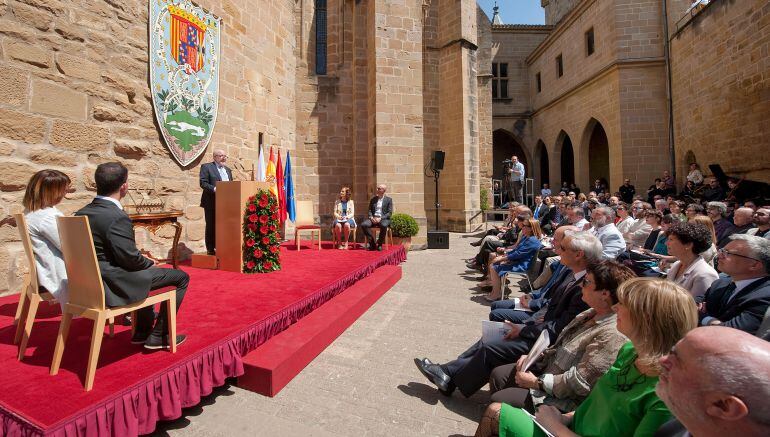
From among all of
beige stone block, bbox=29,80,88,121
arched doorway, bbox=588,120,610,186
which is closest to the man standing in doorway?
arched doorway, bbox=588,120,610,186

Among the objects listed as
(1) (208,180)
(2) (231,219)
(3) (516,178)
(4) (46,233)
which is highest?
(3) (516,178)

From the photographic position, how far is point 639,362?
1.46 m

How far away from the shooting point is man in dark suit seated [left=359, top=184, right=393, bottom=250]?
316 inches

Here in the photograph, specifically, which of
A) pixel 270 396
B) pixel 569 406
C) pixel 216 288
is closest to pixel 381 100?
pixel 216 288

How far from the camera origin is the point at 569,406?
195 centimetres

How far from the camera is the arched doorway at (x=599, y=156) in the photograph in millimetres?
20125

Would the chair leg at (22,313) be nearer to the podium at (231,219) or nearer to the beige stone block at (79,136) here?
the podium at (231,219)

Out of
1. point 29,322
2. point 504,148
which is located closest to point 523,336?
point 29,322

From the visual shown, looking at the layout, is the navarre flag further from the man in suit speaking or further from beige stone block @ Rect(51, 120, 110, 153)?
beige stone block @ Rect(51, 120, 110, 153)

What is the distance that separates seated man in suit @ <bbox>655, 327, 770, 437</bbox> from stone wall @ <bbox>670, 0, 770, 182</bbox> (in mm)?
12047

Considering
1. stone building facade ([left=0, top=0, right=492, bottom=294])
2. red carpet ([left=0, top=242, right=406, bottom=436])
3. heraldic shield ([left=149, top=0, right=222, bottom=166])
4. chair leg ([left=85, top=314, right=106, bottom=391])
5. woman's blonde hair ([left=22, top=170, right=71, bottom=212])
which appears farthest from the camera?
heraldic shield ([left=149, top=0, right=222, bottom=166])

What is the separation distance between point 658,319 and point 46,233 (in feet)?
11.8

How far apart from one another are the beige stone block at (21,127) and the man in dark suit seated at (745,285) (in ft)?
21.0

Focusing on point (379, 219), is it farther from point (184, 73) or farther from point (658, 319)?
point (658, 319)
